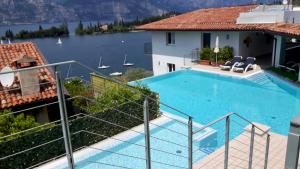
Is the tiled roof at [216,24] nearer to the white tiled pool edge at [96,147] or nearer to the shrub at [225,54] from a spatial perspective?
the shrub at [225,54]

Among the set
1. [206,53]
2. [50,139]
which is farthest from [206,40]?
[50,139]

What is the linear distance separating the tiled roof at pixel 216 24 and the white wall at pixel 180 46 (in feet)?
2.55

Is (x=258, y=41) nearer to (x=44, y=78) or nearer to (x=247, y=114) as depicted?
(x=247, y=114)

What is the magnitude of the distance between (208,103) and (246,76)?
15.2ft

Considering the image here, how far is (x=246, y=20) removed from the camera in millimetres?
21141

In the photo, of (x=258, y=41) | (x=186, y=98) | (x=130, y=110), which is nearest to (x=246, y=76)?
(x=186, y=98)

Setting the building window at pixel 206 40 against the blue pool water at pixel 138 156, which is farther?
the building window at pixel 206 40

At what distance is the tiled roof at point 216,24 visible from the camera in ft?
61.2

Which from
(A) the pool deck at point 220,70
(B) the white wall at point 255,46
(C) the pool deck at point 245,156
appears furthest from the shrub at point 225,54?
(C) the pool deck at point 245,156

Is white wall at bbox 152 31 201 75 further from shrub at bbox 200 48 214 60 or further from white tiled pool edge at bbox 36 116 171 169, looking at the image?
white tiled pool edge at bbox 36 116 171 169

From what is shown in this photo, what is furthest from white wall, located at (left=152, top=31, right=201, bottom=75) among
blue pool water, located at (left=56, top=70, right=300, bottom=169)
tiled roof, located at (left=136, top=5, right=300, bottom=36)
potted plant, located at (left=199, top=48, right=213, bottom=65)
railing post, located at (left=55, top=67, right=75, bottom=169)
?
railing post, located at (left=55, top=67, right=75, bottom=169)

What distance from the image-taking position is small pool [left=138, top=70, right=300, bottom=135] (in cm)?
1269

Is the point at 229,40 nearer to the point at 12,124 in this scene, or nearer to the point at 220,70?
the point at 220,70

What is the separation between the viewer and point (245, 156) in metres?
8.14
